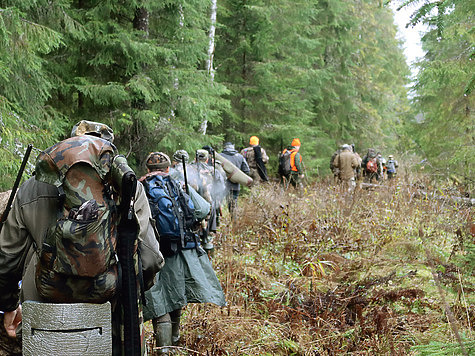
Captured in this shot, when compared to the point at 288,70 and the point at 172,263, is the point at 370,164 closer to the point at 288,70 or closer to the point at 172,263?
the point at 288,70

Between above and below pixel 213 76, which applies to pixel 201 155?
below

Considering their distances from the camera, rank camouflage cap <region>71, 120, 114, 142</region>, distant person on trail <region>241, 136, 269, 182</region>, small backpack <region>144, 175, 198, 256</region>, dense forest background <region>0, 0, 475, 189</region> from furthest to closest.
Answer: distant person on trail <region>241, 136, 269, 182</region>
dense forest background <region>0, 0, 475, 189</region>
small backpack <region>144, 175, 198, 256</region>
camouflage cap <region>71, 120, 114, 142</region>

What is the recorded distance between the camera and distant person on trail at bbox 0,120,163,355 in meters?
2.10

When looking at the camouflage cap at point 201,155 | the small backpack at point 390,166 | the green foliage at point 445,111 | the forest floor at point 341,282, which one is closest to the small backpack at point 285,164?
the forest floor at point 341,282

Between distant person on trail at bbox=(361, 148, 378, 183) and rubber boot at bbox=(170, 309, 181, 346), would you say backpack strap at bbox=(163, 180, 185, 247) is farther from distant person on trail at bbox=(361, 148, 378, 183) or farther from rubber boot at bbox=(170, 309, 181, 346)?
distant person on trail at bbox=(361, 148, 378, 183)

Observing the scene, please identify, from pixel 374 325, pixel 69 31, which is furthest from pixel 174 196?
pixel 69 31

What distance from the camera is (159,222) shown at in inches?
158

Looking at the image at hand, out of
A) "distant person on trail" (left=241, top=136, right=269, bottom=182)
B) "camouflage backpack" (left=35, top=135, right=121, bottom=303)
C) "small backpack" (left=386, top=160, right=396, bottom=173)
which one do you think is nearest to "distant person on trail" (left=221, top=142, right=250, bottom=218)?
"distant person on trail" (left=241, top=136, right=269, bottom=182)

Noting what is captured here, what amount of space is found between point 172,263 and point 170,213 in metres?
0.50

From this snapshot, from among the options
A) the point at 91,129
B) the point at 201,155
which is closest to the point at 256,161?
the point at 201,155

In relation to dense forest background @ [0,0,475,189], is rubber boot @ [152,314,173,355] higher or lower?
lower

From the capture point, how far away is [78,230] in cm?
203

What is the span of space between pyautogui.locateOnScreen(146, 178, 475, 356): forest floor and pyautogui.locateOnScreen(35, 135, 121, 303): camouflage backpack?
1.33m

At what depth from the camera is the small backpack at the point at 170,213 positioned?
400cm
